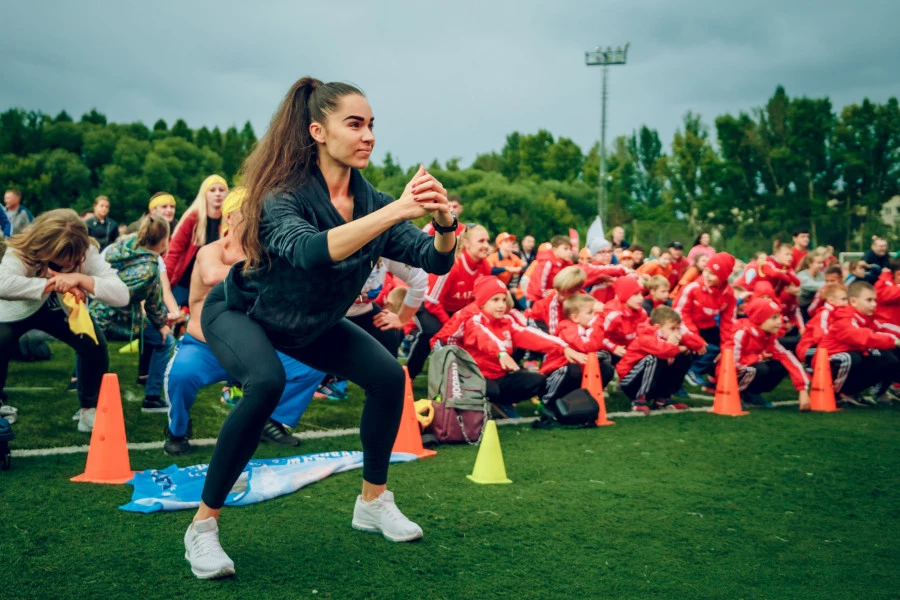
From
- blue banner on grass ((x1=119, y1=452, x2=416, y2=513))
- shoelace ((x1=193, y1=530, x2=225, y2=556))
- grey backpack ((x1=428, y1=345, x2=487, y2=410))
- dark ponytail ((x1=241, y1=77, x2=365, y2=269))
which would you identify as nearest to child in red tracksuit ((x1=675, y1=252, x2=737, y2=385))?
grey backpack ((x1=428, y1=345, x2=487, y2=410))

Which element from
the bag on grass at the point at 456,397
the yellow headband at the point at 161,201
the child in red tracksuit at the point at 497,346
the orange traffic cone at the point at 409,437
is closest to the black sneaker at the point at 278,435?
the orange traffic cone at the point at 409,437

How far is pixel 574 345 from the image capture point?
7.99m

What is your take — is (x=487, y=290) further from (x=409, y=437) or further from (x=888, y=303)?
(x=888, y=303)

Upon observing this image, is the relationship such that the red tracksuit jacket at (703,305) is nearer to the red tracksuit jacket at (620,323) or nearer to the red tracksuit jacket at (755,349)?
the red tracksuit jacket at (755,349)

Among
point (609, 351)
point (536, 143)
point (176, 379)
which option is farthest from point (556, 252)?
point (536, 143)

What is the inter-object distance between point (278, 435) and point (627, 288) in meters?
4.55

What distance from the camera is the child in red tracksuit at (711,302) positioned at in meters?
9.71

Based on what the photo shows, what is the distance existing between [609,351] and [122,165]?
148ft

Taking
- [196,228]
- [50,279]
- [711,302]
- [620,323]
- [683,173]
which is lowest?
[620,323]

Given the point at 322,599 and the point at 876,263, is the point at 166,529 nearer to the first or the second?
the point at 322,599

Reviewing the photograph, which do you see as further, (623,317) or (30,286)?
(623,317)

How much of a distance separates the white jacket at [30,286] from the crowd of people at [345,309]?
1cm

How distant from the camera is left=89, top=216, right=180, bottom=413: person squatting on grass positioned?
726 cm

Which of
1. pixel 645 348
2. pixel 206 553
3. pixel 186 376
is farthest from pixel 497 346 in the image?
pixel 206 553
